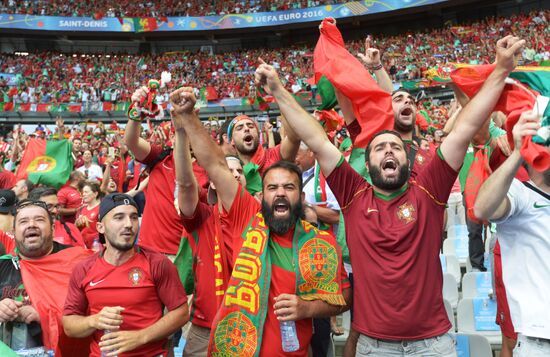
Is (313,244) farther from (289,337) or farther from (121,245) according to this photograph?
(121,245)

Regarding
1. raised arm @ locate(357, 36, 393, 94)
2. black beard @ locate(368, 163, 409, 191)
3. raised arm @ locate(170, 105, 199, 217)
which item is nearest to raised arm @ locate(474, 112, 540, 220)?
black beard @ locate(368, 163, 409, 191)

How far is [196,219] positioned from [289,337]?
94cm

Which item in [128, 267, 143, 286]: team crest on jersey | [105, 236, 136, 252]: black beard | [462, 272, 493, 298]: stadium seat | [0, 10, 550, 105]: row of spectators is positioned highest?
[0, 10, 550, 105]: row of spectators

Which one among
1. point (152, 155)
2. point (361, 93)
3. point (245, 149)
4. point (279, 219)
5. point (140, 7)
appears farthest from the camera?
point (140, 7)

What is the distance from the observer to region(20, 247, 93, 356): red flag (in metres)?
3.29

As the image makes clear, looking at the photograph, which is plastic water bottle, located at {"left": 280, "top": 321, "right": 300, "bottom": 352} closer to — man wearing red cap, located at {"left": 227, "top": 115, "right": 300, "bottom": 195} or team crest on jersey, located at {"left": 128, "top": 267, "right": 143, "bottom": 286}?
team crest on jersey, located at {"left": 128, "top": 267, "right": 143, "bottom": 286}

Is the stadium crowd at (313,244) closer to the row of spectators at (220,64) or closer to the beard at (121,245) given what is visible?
the beard at (121,245)

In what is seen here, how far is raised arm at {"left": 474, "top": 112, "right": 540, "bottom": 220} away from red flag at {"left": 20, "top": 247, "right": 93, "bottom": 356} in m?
2.26

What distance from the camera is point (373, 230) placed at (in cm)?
262

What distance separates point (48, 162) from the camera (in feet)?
23.0

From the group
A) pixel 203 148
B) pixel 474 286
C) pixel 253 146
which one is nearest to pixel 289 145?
pixel 253 146

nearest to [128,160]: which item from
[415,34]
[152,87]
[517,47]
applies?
[152,87]

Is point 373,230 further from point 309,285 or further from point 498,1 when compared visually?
point 498,1

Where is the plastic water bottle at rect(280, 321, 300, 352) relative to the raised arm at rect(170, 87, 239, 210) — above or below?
below
